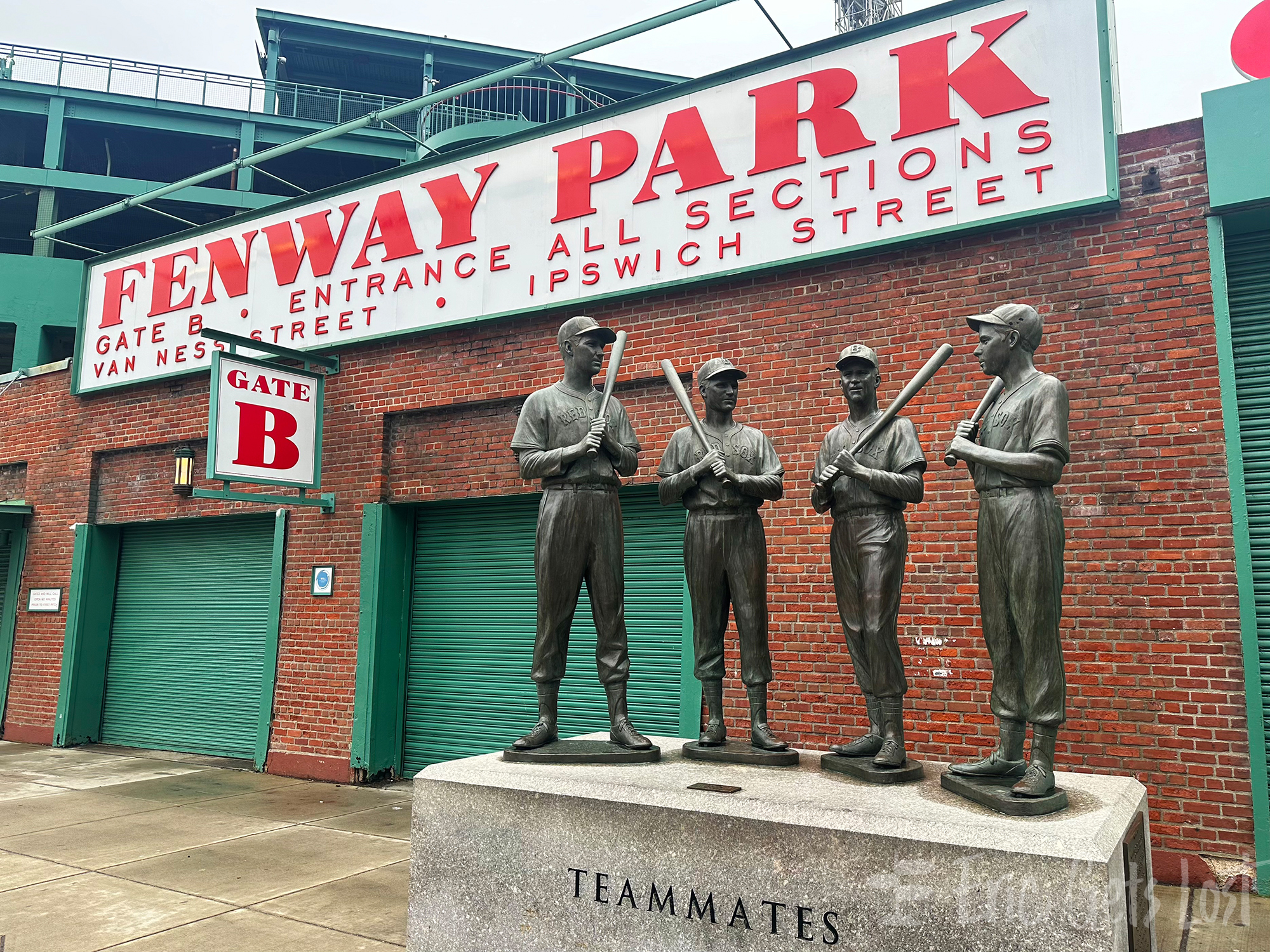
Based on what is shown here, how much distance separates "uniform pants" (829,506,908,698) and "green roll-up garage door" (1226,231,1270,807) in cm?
301

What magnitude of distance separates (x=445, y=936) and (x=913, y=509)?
418cm

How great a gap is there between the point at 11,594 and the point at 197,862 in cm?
809

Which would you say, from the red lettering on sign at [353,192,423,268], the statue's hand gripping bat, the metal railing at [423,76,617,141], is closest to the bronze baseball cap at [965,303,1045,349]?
the statue's hand gripping bat

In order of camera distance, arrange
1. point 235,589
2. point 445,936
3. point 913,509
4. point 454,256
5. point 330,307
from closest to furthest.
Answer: point 445,936
point 913,509
point 454,256
point 330,307
point 235,589

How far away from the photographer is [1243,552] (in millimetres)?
5602

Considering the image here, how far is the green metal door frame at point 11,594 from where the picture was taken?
1184 centimetres

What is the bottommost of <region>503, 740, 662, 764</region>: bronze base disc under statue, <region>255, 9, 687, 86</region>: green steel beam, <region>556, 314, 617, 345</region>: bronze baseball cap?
<region>503, 740, 662, 764</region>: bronze base disc under statue

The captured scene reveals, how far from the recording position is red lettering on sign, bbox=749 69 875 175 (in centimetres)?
712

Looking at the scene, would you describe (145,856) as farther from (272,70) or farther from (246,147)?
(272,70)

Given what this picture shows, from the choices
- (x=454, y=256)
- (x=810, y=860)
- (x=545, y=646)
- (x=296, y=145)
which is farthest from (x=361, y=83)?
(x=810, y=860)

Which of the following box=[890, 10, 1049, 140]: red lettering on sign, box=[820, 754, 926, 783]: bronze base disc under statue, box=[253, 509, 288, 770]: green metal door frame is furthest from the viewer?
box=[253, 509, 288, 770]: green metal door frame

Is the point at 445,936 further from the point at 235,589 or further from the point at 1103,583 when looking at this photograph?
the point at 235,589

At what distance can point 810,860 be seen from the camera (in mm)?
3510

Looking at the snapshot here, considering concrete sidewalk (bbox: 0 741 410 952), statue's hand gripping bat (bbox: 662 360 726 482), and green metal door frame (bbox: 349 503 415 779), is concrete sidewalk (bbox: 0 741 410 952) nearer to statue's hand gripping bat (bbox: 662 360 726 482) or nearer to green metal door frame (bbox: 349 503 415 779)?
green metal door frame (bbox: 349 503 415 779)
